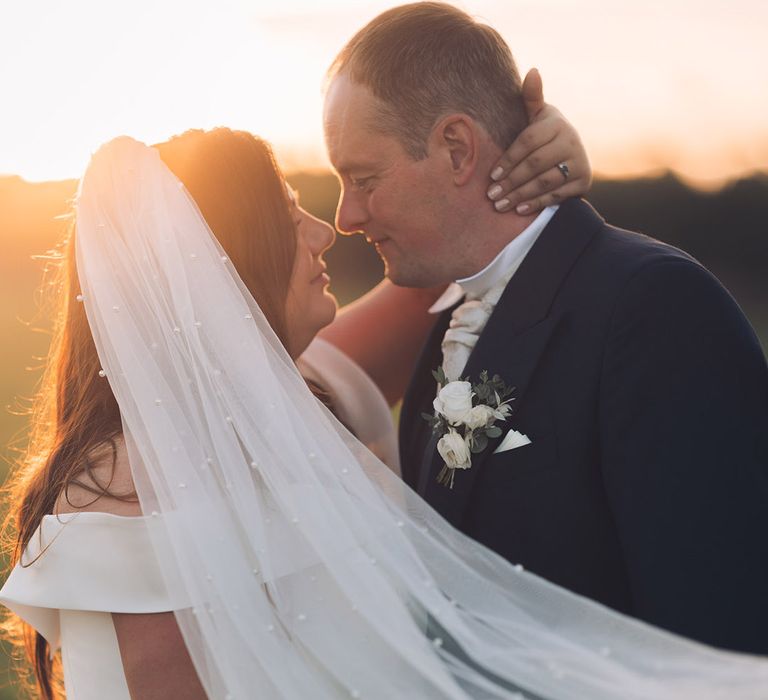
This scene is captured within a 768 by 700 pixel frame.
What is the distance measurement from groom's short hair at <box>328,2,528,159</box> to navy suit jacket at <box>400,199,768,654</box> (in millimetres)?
480

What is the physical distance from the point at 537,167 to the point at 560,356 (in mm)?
700

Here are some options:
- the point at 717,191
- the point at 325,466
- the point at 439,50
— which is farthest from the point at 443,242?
the point at 717,191

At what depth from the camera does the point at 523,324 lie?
3.00m

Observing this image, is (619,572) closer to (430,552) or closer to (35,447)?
(430,552)

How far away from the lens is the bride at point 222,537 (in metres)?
2.32

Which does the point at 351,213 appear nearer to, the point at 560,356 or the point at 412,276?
the point at 412,276

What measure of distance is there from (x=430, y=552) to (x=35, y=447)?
1426 millimetres

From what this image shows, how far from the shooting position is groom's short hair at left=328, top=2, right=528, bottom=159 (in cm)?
324

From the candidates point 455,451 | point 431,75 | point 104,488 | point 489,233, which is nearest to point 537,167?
point 489,233

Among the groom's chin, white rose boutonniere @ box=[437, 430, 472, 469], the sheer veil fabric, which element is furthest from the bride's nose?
white rose boutonniere @ box=[437, 430, 472, 469]

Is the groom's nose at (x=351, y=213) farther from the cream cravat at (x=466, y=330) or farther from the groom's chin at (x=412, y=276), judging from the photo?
the cream cravat at (x=466, y=330)

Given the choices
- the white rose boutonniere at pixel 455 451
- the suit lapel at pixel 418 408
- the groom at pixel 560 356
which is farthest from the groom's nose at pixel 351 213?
the white rose boutonniere at pixel 455 451

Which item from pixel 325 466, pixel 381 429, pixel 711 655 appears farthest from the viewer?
pixel 381 429

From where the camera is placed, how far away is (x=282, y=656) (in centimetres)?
238
